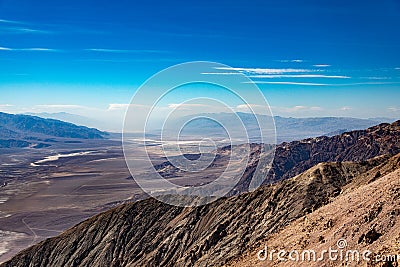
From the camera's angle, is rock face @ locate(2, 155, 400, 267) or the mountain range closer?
the mountain range

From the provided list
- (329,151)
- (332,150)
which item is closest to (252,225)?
(332,150)

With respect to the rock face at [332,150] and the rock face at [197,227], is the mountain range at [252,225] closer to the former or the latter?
the rock face at [197,227]

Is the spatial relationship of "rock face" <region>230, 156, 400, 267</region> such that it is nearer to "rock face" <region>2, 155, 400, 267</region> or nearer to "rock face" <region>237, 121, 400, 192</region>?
"rock face" <region>2, 155, 400, 267</region>

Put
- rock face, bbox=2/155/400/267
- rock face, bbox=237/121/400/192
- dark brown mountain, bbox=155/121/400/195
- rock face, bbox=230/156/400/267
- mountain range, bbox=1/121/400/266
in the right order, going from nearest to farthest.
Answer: rock face, bbox=230/156/400/267 → mountain range, bbox=1/121/400/266 → rock face, bbox=2/155/400/267 → dark brown mountain, bbox=155/121/400/195 → rock face, bbox=237/121/400/192

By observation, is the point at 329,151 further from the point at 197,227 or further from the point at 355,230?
the point at 355,230

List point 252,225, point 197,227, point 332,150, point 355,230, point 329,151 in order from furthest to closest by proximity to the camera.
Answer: point 329,151 → point 332,150 → point 197,227 → point 252,225 → point 355,230

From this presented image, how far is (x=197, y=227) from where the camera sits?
48.9 m

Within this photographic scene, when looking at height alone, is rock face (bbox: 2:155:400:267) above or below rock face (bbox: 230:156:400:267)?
below

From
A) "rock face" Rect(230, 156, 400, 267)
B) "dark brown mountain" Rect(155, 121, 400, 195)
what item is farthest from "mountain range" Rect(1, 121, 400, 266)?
"dark brown mountain" Rect(155, 121, 400, 195)

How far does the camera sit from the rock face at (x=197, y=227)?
40219 millimetres

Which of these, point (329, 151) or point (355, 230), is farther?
point (329, 151)

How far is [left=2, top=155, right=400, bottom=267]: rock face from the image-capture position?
1583 inches

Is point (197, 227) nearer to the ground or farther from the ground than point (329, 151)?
nearer to the ground

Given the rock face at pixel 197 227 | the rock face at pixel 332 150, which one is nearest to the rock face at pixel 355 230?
the rock face at pixel 197 227
